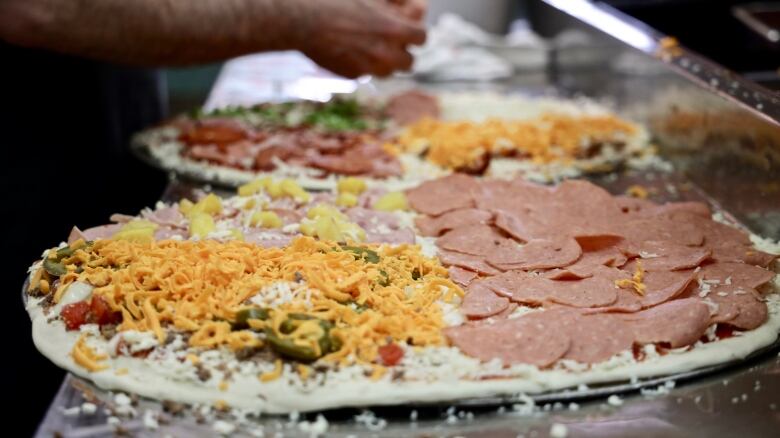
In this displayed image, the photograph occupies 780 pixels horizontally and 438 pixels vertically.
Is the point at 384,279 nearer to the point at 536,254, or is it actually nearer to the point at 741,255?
the point at 536,254

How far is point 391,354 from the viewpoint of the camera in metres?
1.56

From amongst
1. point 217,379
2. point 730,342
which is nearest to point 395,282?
point 217,379

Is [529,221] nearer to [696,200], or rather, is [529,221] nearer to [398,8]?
[696,200]

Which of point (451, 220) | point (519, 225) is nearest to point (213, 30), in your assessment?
point (451, 220)

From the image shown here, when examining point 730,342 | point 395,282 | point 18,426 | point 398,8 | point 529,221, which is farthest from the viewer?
point 398,8

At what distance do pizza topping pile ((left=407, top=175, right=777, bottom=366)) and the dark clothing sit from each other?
3.85ft

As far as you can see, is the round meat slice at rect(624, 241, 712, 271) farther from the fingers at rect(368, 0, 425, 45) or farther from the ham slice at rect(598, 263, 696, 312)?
the fingers at rect(368, 0, 425, 45)

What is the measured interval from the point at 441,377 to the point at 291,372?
9.6 inches

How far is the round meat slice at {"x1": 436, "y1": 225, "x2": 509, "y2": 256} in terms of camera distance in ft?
6.64

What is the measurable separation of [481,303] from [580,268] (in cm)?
28

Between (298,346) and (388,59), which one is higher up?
(388,59)

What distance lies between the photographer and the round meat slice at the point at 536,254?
76.2 inches

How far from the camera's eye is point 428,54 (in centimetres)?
423

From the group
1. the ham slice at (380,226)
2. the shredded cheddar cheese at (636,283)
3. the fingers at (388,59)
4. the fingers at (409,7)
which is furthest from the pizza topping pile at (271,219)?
the fingers at (409,7)
